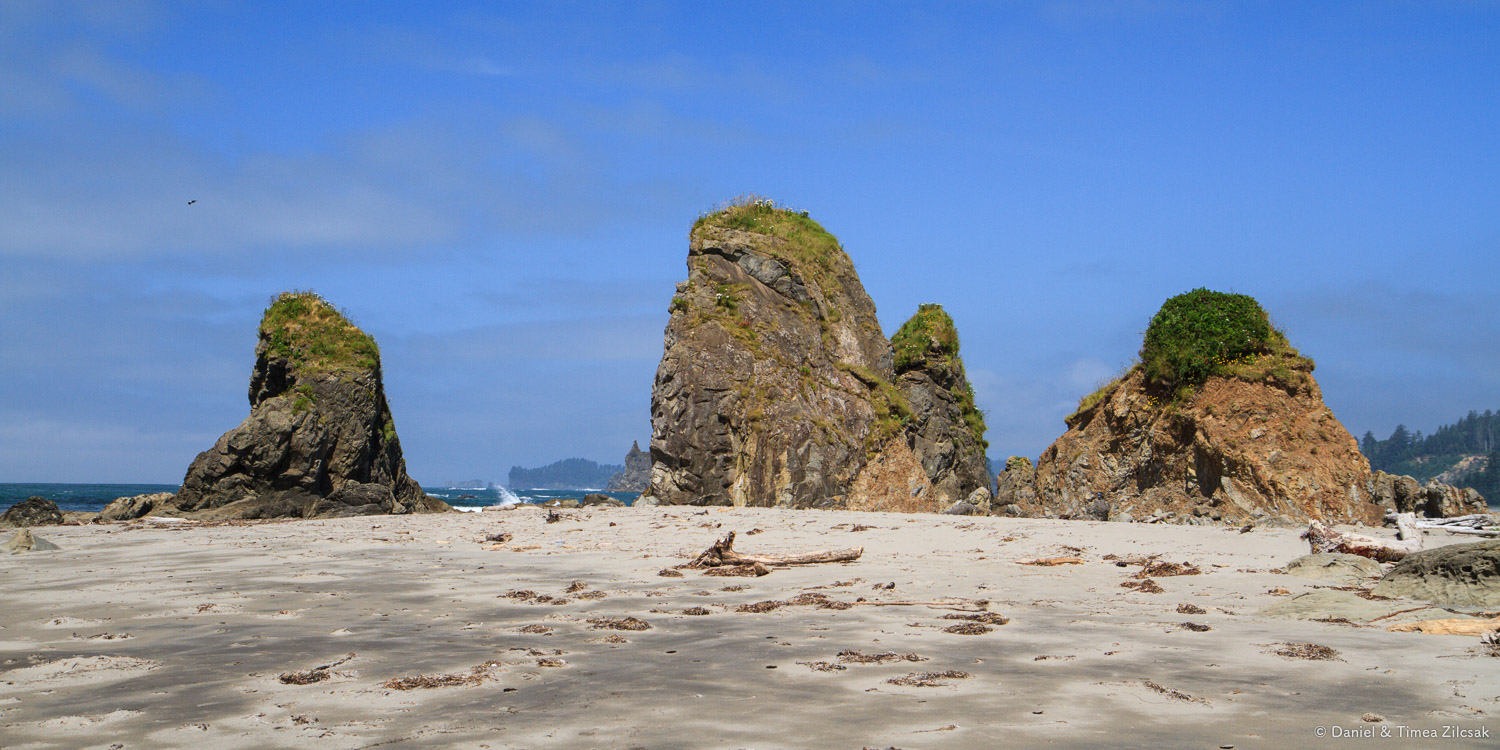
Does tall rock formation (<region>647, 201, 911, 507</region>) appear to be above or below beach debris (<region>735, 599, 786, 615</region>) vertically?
above

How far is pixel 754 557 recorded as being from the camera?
33.1 ft

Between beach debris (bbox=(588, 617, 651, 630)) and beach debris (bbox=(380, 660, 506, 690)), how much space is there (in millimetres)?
1621

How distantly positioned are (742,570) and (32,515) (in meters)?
18.4

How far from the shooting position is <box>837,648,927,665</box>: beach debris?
5348 millimetres

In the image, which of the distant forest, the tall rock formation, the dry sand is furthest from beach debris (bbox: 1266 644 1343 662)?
the distant forest

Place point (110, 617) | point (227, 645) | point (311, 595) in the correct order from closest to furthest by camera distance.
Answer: point (227, 645) < point (110, 617) < point (311, 595)

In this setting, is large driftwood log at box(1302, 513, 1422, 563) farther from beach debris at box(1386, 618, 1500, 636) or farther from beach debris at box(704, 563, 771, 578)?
beach debris at box(704, 563, 771, 578)

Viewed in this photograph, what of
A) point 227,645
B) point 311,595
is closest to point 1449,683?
point 227,645

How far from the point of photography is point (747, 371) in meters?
23.8

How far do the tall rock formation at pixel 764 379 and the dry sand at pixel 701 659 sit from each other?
12.0 metres

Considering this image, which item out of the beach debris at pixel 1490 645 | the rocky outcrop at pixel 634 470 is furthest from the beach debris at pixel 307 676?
the rocky outcrop at pixel 634 470

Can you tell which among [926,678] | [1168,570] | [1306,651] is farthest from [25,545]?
[1306,651]

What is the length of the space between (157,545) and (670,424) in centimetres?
1199

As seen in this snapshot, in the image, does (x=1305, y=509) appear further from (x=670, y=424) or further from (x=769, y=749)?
(x=769, y=749)
